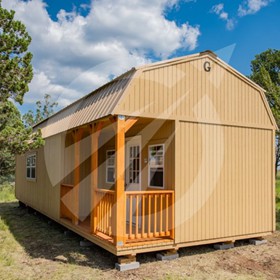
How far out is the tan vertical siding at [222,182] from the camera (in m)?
6.97

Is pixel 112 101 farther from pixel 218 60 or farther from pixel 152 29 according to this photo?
pixel 152 29

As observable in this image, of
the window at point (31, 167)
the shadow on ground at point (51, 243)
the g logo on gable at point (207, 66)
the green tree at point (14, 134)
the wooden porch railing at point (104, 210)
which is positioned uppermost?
the g logo on gable at point (207, 66)

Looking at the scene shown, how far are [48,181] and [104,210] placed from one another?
4461 mm

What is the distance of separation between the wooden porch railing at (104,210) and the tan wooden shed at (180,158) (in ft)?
0.07

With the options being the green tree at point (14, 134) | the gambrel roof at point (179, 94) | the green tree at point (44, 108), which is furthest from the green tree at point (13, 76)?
the green tree at point (44, 108)

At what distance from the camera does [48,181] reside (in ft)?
34.9

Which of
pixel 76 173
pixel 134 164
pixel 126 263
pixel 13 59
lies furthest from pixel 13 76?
pixel 126 263

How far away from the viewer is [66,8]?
11492mm

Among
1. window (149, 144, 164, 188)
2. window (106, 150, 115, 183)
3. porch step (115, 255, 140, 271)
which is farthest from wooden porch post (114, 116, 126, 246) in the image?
window (106, 150, 115, 183)

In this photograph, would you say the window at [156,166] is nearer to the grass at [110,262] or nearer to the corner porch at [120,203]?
the corner porch at [120,203]

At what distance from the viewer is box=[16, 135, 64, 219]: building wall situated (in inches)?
383

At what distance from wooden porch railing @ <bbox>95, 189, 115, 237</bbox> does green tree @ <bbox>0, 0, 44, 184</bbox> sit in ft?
9.47

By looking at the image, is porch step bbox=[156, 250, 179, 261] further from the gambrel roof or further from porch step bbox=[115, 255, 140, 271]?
the gambrel roof

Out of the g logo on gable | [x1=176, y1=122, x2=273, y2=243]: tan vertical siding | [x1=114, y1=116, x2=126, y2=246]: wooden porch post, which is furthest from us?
the g logo on gable
